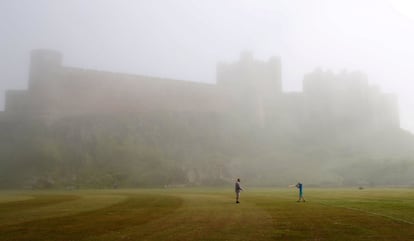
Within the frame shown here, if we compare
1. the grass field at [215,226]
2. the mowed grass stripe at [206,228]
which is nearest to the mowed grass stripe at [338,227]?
the grass field at [215,226]

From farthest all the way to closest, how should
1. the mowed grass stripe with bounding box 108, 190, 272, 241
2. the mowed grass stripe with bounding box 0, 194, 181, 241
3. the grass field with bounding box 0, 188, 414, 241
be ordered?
the mowed grass stripe with bounding box 0, 194, 181, 241, the grass field with bounding box 0, 188, 414, 241, the mowed grass stripe with bounding box 108, 190, 272, 241

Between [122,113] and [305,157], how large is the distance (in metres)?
88.6

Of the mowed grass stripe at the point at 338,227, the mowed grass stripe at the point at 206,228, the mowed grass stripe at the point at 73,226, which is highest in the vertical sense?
the mowed grass stripe at the point at 338,227

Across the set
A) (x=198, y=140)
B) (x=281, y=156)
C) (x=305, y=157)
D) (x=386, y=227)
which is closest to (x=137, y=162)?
(x=198, y=140)

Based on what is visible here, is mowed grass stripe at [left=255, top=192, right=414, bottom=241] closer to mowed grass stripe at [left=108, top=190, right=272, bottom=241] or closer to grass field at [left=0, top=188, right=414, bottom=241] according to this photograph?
grass field at [left=0, top=188, right=414, bottom=241]

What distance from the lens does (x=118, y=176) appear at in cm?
14662

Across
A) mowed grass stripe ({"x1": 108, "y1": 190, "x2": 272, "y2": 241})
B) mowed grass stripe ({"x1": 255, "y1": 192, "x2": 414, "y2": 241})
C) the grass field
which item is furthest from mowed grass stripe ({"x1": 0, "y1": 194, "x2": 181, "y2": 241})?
mowed grass stripe ({"x1": 255, "y1": 192, "x2": 414, "y2": 241})

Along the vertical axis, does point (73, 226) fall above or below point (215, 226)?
below

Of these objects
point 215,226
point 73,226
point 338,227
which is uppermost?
point 338,227

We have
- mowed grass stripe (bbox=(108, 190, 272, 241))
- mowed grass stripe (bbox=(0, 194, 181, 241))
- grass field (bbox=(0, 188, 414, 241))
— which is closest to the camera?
mowed grass stripe (bbox=(108, 190, 272, 241))

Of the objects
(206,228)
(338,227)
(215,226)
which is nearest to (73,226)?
(206,228)

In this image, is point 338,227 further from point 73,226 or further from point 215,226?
point 73,226

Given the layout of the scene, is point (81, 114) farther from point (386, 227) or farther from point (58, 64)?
point (386, 227)

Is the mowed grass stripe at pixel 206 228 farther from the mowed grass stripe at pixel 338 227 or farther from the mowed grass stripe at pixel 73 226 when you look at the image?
the mowed grass stripe at pixel 73 226
